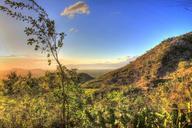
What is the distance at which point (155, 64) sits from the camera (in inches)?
956

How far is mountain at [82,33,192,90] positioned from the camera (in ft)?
75.3

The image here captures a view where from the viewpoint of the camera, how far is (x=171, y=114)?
28.6ft

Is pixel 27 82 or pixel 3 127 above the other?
pixel 27 82

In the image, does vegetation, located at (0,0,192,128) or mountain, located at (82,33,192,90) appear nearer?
vegetation, located at (0,0,192,128)

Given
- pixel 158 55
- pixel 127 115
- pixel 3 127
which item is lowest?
pixel 3 127

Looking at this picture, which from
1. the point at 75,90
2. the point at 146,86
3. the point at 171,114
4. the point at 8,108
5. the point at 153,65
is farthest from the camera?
the point at 153,65

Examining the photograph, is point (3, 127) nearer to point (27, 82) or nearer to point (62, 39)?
point (27, 82)

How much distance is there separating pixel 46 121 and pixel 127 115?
3.42 m

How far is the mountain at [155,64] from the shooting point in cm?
2295

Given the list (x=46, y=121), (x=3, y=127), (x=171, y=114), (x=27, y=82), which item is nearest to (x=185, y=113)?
(x=171, y=114)

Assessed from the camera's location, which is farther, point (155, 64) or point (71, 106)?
point (155, 64)

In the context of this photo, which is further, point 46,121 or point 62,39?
point 46,121

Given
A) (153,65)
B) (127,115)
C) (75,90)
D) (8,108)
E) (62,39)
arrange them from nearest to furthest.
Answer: (127,115), (62,39), (75,90), (8,108), (153,65)

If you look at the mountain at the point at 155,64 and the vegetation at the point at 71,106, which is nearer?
the vegetation at the point at 71,106
